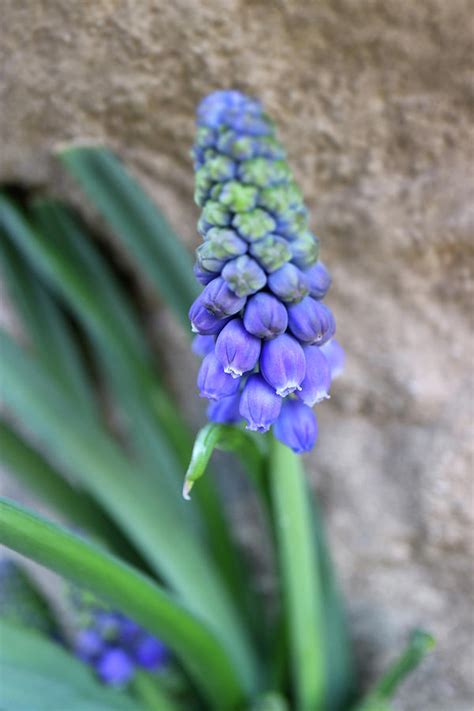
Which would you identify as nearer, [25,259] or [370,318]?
[370,318]

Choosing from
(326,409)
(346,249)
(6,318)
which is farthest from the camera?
(6,318)

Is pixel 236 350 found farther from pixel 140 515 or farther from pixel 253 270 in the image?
pixel 140 515

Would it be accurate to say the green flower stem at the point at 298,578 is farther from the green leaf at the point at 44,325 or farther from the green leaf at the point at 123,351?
the green leaf at the point at 44,325

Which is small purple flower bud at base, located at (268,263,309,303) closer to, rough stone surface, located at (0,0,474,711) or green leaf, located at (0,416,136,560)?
rough stone surface, located at (0,0,474,711)

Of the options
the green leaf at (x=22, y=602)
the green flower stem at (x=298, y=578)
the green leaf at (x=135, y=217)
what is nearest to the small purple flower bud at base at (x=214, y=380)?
the green flower stem at (x=298, y=578)

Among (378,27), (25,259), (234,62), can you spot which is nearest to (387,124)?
(378,27)

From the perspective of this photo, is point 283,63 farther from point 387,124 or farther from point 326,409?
point 326,409

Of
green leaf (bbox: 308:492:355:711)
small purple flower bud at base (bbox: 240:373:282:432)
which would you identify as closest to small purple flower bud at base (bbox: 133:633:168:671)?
green leaf (bbox: 308:492:355:711)
